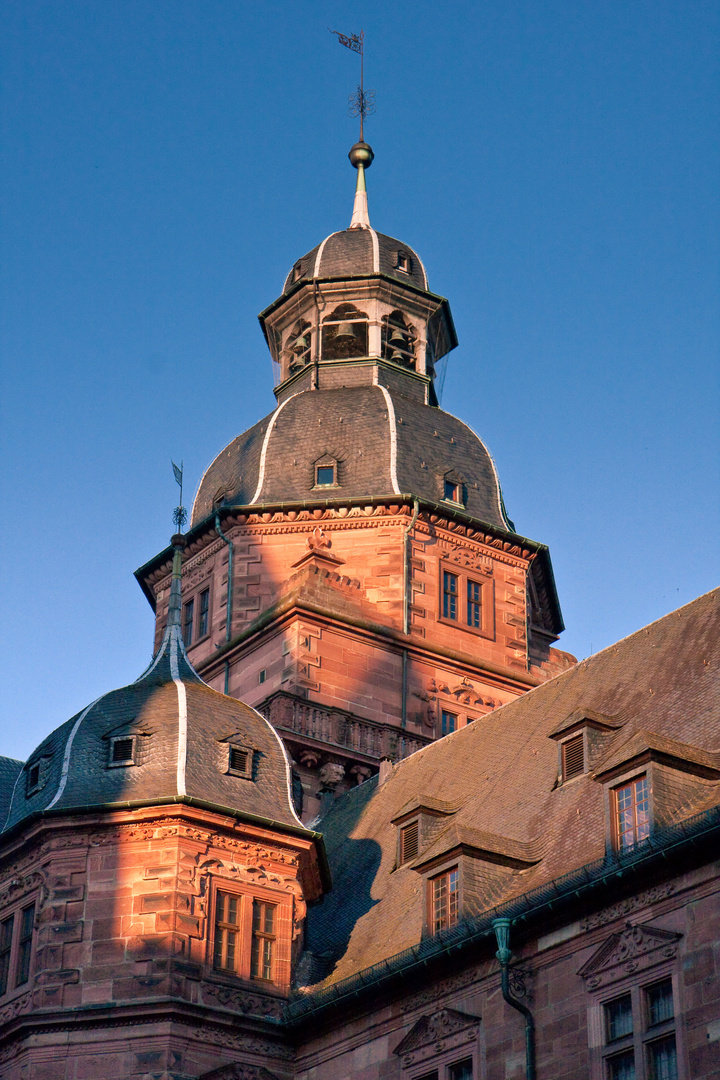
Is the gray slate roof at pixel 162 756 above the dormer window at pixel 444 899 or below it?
above

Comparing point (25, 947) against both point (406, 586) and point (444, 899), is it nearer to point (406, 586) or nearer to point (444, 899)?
point (444, 899)

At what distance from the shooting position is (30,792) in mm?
36594

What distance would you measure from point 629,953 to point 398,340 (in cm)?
3262

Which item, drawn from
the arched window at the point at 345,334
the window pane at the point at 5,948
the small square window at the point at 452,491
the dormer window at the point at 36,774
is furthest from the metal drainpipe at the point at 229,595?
the window pane at the point at 5,948

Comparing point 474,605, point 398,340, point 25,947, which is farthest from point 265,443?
point 25,947

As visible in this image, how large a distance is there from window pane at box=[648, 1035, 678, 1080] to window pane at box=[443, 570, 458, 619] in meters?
24.4

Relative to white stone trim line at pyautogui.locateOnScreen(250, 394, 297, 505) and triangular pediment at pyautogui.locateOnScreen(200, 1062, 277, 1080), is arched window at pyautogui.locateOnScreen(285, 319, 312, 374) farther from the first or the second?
triangular pediment at pyautogui.locateOnScreen(200, 1062, 277, 1080)

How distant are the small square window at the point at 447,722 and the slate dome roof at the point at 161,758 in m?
11.0

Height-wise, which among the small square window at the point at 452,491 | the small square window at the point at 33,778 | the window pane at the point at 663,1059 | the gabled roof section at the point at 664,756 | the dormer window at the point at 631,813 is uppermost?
the small square window at the point at 452,491

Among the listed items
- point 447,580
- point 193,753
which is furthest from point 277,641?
point 193,753

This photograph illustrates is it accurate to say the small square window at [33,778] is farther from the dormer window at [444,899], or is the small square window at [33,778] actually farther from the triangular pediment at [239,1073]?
the dormer window at [444,899]

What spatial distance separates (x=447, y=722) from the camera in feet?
160

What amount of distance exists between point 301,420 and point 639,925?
28.8m

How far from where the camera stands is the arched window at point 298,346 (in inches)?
2293
